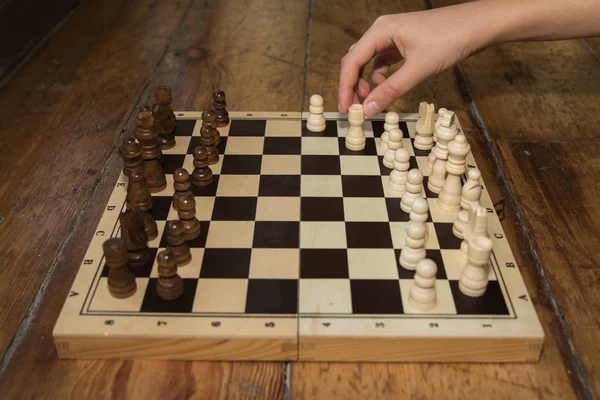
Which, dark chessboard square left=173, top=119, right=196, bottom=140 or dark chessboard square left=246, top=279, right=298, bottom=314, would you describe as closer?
dark chessboard square left=246, top=279, right=298, bottom=314

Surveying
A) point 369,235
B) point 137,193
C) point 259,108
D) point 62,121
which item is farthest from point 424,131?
point 62,121

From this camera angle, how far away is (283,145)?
177 cm

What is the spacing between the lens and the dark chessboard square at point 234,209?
1457 mm

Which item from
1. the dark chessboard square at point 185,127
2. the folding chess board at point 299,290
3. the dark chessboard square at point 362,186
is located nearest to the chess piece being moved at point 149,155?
the folding chess board at point 299,290

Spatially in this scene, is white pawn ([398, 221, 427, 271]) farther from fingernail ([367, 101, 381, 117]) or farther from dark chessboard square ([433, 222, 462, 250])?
fingernail ([367, 101, 381, 117])

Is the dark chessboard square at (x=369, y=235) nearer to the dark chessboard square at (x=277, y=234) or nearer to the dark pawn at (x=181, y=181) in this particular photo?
the dark chessboard square at (x=277, y=234)

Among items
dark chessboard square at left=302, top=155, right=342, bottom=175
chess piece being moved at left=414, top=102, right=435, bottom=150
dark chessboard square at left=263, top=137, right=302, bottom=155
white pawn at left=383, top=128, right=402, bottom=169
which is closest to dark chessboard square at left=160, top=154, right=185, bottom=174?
dark chessboard square at left=263, top=137, right=302, bottom=155

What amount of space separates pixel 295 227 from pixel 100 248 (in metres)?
0.43

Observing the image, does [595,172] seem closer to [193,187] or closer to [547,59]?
[547,59]

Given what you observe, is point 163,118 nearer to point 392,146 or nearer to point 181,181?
point 181,181

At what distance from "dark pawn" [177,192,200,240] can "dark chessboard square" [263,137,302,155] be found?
0.40 metres

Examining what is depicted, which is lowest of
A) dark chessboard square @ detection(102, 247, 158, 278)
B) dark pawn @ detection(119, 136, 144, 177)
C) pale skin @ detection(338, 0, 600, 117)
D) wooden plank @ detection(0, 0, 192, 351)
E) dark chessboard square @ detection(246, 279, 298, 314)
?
wooden plank @ detection(0, 0, 192, 351)

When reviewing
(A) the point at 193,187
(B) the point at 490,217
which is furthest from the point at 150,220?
(B) the point at 490,217

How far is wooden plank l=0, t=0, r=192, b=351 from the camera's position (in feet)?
4.73
